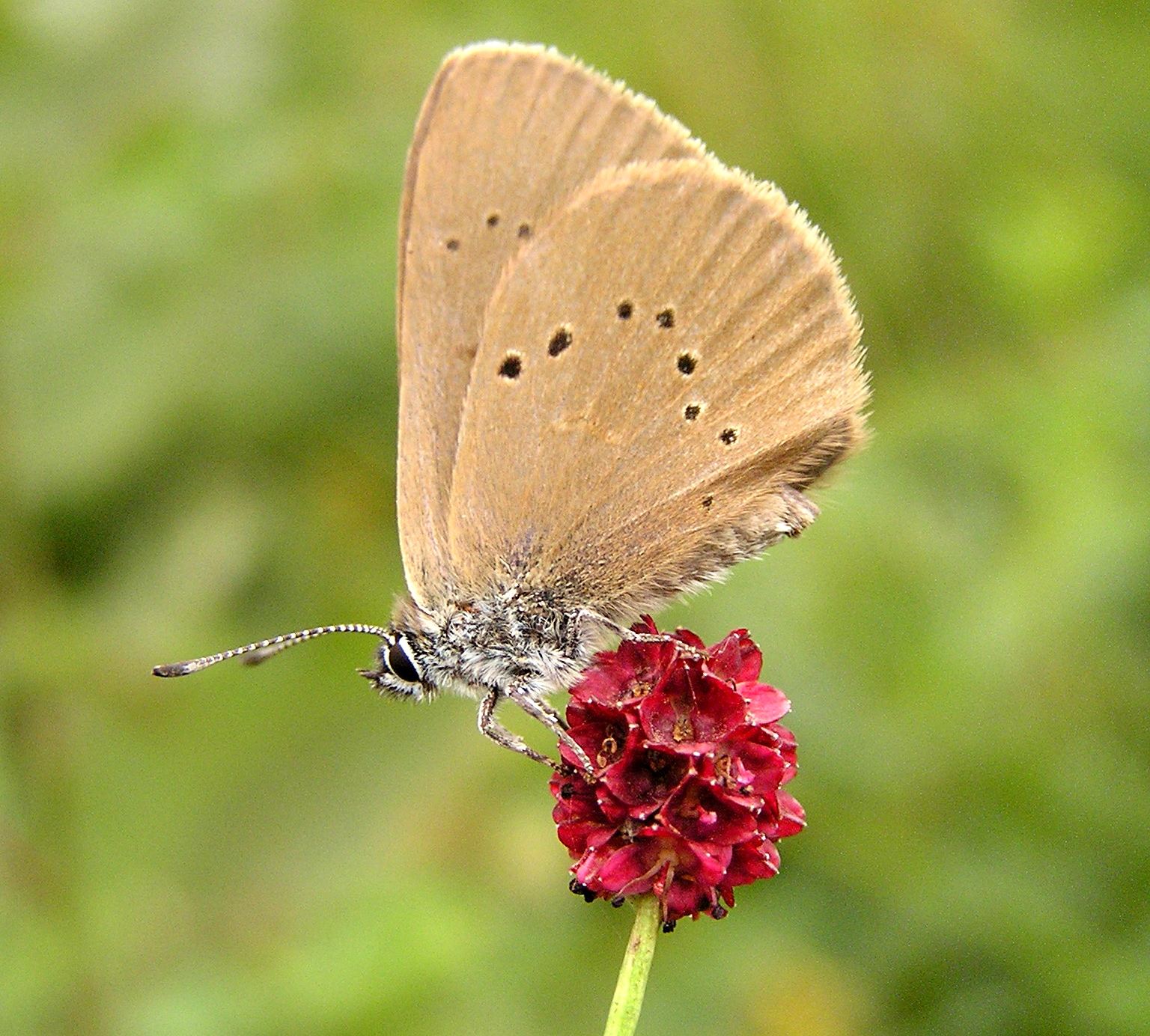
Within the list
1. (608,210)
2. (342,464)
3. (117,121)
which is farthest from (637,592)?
(117,121)

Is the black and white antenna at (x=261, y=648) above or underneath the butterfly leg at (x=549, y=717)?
above

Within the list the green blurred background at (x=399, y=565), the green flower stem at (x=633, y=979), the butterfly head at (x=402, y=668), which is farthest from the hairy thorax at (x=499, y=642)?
the green blurred background at (x=399, y=565)

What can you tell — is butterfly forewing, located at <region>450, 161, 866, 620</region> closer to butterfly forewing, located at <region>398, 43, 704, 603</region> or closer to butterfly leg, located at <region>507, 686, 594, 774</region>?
butterfly forewing, located at <region>398, 43, 704, 603</region>

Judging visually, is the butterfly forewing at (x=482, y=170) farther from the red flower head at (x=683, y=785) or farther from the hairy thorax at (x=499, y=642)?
the red flower head at (x=683, y=785)

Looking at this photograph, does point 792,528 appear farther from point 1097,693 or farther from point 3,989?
point 3,989

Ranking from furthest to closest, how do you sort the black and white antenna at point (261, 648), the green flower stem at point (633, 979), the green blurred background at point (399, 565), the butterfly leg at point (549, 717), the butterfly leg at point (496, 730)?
the green blurred background at point (399, 565), the black and white antenna at point (261, 648), the butterfly leg at point (496, 730), the butterfly leg at point (549, 717), the green flower stem at point (633, 979)

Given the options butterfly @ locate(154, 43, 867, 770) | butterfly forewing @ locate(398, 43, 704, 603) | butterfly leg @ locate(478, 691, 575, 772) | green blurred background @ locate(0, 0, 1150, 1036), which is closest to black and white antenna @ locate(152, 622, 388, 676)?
butterfly @ locate(154, 43, 867, 770)

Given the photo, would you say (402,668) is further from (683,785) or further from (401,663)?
(683,785)
